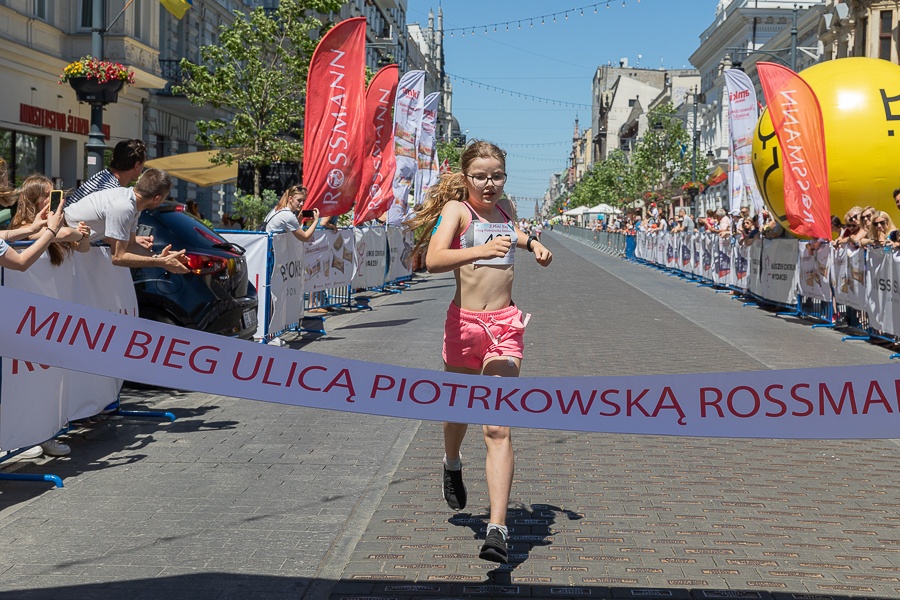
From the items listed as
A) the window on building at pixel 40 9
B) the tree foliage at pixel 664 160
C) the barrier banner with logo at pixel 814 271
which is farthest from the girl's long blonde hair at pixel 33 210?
the tree foliage at pixel 664 160

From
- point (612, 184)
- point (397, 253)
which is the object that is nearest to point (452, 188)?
point (397, 253)

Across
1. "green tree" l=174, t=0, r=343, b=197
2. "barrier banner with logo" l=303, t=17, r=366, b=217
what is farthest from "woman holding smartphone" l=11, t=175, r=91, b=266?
"green tree" l=174, t=0, r=343, b=197

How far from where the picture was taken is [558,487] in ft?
21.5

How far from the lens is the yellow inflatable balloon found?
752 inches

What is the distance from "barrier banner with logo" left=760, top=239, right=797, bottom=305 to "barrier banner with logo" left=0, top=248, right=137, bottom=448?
13.3 meters

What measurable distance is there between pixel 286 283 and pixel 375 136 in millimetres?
7039

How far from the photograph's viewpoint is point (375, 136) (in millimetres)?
19828

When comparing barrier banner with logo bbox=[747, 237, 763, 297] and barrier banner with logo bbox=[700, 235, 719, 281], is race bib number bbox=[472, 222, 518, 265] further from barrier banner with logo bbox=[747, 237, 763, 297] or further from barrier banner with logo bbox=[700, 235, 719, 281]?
barrier banner with logo bbox=[700, 235, 719, 281]

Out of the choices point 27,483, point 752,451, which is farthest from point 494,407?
point 752,451

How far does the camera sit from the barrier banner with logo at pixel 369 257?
19.8m

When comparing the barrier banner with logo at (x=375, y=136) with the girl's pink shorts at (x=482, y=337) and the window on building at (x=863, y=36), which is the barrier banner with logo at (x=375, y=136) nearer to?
the girl's pink shorts at (x=482, y=337)

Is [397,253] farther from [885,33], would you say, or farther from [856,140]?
[885,33]

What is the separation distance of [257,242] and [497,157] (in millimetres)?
7663

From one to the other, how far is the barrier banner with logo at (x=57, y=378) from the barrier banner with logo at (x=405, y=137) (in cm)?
1631
